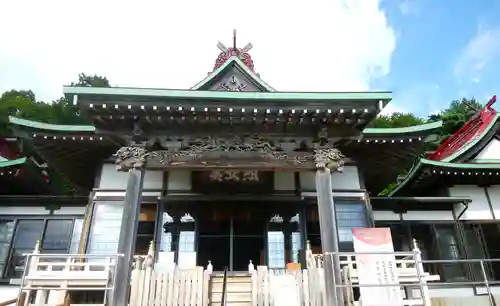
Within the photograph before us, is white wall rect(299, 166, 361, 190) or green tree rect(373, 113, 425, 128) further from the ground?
green tree rect(373, 113, 425, 128)

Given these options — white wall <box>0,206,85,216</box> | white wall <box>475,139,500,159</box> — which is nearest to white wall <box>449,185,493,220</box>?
white wall <box>475,139,500,159</box>

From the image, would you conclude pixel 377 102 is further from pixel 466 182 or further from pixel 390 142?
pixel 466 182

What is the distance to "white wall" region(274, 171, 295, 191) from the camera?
39.3 ft

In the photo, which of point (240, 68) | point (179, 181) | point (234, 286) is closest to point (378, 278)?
point (234, 286)

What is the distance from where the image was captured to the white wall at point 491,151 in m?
14.1

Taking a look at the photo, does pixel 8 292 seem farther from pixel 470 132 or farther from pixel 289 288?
pixel 470 132

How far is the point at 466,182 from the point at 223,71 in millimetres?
10159

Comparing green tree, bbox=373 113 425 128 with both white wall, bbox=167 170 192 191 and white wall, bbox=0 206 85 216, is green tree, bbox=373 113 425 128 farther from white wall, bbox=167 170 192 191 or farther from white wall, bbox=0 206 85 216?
white wall, bbox=0 206 85 216

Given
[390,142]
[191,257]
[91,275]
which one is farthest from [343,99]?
[91,275]

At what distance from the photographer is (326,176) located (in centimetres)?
901

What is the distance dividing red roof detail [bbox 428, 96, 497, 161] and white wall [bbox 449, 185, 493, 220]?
6.30 ft

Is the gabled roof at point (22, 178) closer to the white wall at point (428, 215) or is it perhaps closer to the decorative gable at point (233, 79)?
the decorative gable at point (233, 79)

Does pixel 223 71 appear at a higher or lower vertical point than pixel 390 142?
higher

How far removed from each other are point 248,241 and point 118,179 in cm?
470
